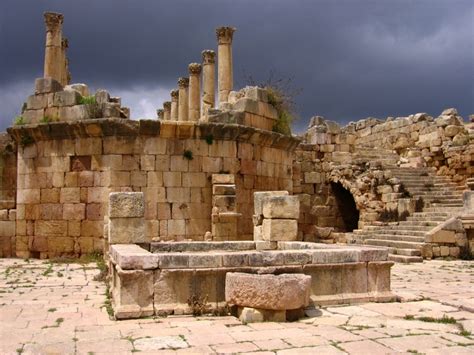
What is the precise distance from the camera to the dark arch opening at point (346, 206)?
20.7 meters

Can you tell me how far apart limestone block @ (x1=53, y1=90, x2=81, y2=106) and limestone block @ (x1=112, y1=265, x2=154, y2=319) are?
346 inches

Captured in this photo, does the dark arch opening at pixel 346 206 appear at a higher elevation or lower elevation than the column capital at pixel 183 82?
lower

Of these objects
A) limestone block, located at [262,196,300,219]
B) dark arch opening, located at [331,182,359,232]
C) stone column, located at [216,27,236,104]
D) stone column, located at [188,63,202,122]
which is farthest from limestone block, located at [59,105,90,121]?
dark arch opening, located at [331,182,359,232]

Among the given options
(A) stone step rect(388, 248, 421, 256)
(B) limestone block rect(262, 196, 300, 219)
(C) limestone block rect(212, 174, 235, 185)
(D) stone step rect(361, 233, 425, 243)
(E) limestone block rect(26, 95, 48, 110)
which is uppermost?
(E) limestone block rect(26, 95, 48, 110)

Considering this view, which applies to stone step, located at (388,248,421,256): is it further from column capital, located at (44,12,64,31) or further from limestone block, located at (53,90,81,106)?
column capital, located at (44,12,64,31)

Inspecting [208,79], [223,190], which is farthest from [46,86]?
[208,79]

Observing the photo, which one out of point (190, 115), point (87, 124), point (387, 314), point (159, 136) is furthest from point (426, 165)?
point (387, 314)

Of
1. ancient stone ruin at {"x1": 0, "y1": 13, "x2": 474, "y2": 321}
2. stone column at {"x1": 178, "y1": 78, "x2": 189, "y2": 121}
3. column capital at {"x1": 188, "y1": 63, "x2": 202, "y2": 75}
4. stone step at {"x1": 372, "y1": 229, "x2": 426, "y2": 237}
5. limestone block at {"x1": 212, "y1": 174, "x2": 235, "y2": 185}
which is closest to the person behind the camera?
ancient stone ruin at {"x1": 0, "y1": 13, "x2": 474, "y2": 321}

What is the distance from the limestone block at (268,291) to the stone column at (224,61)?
39.5 feet

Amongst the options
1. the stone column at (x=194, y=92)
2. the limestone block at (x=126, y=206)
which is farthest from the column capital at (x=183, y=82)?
the limestone block at (x=126, y=206)

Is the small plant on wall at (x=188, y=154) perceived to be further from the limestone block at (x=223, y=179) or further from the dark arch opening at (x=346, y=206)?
the dark arch opening at (x=346, y=206)

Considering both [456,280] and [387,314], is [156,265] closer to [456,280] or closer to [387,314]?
[387,314]

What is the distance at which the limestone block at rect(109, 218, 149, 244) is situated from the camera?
8695 millimetres

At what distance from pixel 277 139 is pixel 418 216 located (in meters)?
5.04
